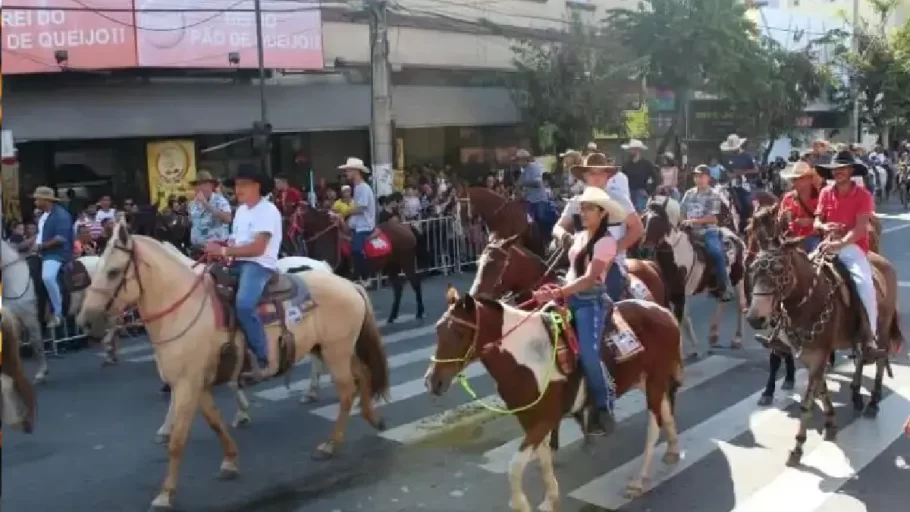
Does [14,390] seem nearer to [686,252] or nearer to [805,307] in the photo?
[805,307]

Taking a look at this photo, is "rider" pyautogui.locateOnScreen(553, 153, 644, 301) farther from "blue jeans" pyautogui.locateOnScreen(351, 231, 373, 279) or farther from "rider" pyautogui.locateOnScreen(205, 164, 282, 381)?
"blue jeans" pyautogui.locateOnScreen(351, 231, 373, 279)

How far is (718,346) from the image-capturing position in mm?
12570

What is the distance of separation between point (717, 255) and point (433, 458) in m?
5.62

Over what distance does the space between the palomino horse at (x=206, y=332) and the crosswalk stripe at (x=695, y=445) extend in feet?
7.64

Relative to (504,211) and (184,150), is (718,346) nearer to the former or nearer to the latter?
(504,211)

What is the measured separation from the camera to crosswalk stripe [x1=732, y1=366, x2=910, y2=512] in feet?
23.9

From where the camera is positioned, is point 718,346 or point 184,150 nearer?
point 718,346

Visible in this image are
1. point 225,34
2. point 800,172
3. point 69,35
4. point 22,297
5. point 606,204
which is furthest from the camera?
point 225,34

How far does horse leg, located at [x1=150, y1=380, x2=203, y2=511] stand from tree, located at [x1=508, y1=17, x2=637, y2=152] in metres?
Answer: 19.2

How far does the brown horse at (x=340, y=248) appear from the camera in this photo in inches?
595

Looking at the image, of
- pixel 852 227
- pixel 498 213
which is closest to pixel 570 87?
pixel 498 213

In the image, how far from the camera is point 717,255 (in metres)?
12.4

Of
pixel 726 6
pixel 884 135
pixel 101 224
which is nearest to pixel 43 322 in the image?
pixel 101 224

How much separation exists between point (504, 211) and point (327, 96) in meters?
12.3
